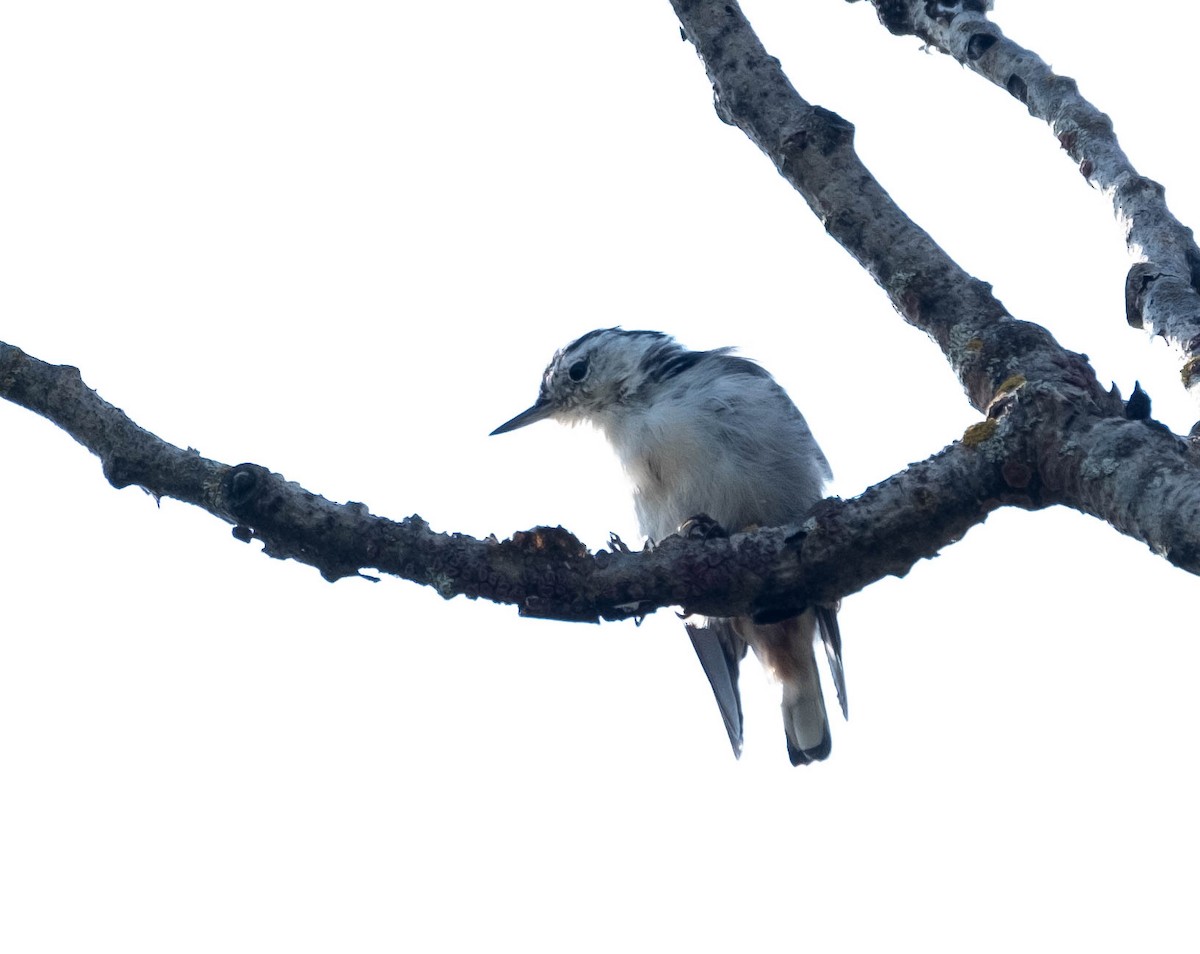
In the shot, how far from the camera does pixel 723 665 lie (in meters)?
6.32

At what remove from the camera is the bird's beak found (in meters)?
6.95

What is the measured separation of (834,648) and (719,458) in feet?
3.78

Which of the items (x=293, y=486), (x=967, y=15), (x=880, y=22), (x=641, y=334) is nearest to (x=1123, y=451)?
(x=293, y=486)

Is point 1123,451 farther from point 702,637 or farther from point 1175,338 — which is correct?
point 702,637

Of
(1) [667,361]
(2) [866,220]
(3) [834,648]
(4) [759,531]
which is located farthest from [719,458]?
(4) [759,531]

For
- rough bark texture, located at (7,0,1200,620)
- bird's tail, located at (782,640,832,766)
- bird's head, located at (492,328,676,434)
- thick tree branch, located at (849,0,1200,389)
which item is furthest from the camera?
bird's head, located at (492,328,676,434)

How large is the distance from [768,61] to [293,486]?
235cm

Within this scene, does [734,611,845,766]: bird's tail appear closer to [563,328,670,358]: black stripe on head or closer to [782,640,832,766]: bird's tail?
[782,640,832,766]: bird's tail

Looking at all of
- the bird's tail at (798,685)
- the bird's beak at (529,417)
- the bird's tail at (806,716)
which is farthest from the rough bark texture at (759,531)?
the bird's beak at (529,417)

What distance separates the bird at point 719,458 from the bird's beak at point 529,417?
0.03 meters

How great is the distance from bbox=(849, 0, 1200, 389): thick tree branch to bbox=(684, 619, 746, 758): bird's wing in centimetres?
266

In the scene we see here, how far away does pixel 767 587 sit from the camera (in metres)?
3.50

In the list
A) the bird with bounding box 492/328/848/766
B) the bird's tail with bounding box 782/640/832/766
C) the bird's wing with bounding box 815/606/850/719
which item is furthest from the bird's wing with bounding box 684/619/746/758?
the bird's wing with bounding box 815/606/850/719

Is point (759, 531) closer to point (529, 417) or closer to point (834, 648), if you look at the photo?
point (834, 648)
